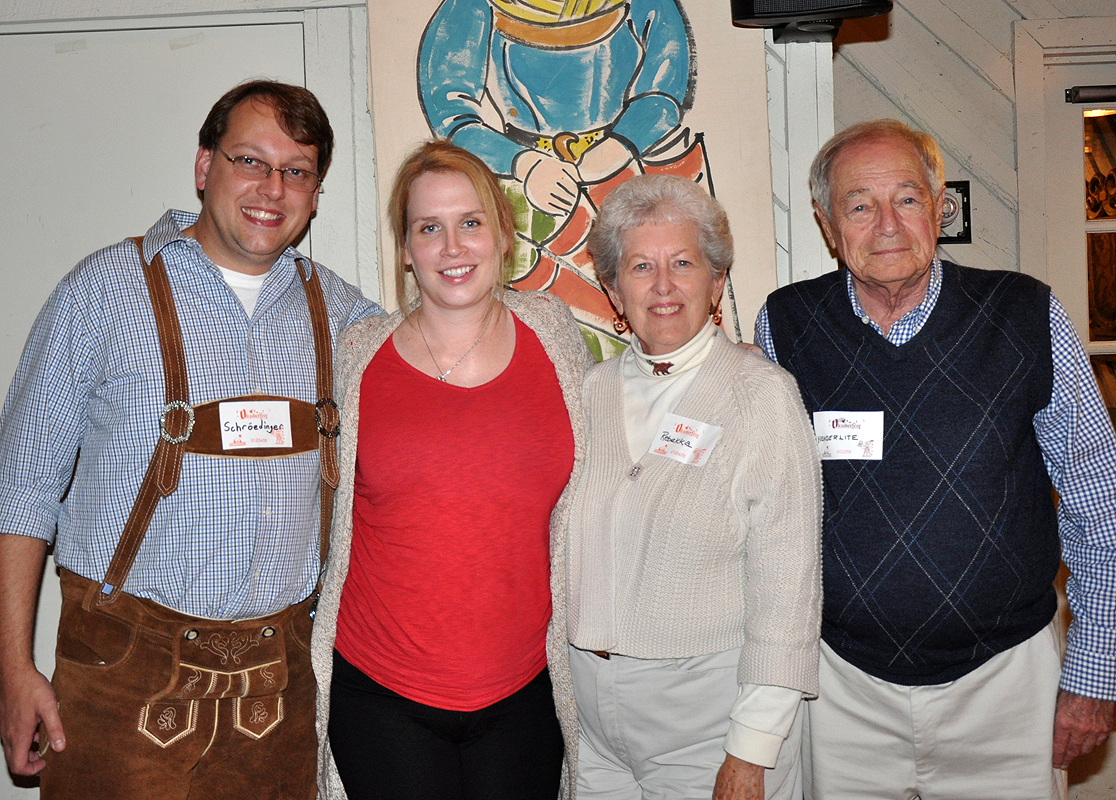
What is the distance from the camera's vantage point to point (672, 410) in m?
1.84

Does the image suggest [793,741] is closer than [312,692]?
Yes

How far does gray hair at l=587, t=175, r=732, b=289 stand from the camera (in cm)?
188

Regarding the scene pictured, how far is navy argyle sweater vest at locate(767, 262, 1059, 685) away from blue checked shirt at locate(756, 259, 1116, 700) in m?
0.04

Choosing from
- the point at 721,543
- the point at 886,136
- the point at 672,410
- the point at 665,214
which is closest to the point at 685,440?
the point at 672,410

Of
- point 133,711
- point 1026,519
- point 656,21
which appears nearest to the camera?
point 133,711

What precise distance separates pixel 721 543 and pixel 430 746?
76cm

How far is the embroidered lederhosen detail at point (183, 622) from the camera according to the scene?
5.71 feet

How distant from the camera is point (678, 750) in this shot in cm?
177

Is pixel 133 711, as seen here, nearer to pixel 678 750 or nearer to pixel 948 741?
pixel 678 750

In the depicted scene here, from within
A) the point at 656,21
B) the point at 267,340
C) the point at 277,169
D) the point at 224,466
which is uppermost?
the point at 656,21

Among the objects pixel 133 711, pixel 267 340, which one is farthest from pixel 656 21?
pixel 133 711

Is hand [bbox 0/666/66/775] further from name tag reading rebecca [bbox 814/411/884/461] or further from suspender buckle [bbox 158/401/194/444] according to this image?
name tag reading rebecca [bbox 814/411/884/461]

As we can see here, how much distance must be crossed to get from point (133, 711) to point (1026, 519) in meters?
2.02

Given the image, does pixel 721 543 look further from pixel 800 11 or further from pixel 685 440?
pixel 800 11
